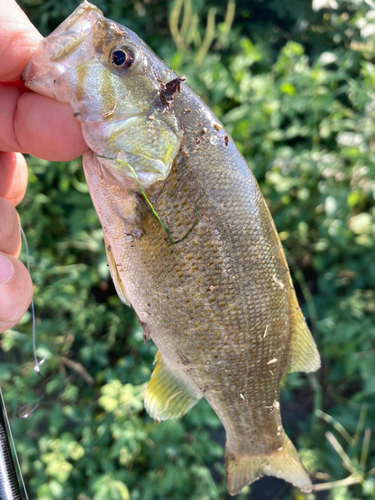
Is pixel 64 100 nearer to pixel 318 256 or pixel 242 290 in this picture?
pixel 242 290

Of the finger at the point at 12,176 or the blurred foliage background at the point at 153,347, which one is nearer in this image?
the finger at the point at 12,176

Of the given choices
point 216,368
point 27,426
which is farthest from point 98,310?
point 216,368

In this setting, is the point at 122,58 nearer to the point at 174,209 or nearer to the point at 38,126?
the point at 38,126

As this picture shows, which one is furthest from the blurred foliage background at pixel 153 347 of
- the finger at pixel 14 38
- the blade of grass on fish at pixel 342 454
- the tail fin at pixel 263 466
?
the finger at pixel 14 38

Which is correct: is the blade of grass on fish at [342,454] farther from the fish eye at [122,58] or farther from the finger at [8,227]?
the fish eye at [122,58]

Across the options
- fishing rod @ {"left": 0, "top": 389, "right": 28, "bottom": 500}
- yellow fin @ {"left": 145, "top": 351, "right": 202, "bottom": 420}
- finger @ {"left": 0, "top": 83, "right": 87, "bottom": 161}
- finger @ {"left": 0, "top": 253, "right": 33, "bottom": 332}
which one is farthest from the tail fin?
finger @ {"left": 0, "top": 83, "right": 87, "bottom": 161}

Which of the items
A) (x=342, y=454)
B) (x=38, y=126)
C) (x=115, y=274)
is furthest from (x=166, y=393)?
(x=342, y=454)

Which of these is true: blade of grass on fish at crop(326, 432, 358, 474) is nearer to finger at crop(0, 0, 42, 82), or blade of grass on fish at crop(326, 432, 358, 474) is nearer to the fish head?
the fish head

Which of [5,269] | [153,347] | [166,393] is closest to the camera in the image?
[5,269]
